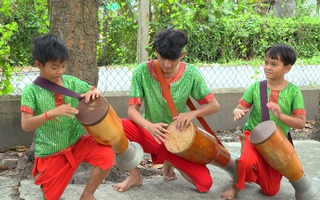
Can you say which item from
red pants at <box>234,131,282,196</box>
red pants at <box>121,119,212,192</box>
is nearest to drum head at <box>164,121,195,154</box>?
red pants at <box>121,119,212,192</box>

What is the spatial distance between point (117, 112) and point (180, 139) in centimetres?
205

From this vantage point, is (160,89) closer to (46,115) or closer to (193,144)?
(193,144)

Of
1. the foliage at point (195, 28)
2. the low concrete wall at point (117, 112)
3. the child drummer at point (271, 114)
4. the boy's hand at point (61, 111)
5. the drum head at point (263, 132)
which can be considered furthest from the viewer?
the foliage at point (195, 28)

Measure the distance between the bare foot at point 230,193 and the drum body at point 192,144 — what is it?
11.0 inches

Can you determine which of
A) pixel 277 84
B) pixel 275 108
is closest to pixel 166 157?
pixel 275 108

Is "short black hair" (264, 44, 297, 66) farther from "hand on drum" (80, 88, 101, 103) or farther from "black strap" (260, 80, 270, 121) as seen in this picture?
"hand on drum" (80, 88, 101, 103)

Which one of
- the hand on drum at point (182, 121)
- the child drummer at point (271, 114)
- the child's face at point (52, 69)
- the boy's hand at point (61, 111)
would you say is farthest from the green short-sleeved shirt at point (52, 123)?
the child drummer at point (271, 114)

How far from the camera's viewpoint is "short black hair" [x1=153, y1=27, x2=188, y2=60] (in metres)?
3.50

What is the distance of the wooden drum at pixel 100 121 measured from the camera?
3.10 m

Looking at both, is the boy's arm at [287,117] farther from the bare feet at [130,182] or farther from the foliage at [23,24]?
the foliage at [23,24]

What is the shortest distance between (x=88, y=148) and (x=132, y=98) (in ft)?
1.96

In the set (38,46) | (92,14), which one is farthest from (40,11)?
(38,46)

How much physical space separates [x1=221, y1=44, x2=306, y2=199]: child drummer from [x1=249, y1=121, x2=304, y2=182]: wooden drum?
0.14m

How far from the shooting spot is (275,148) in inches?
134
